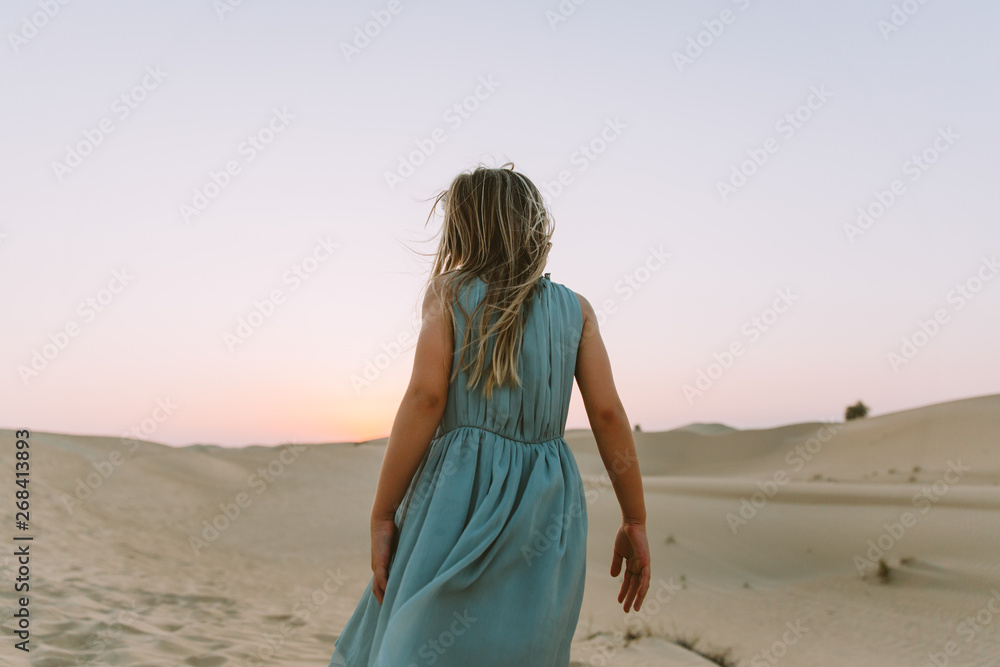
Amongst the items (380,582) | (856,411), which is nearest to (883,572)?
(380,582)

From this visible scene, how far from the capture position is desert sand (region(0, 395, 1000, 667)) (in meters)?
5.82

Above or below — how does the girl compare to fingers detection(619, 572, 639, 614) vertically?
above

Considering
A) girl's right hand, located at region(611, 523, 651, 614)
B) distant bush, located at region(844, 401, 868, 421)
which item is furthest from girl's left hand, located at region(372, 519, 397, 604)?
distant bush, located at region(844, 401, 868, 421)

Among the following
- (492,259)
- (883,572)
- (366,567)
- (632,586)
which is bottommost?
(366,567)

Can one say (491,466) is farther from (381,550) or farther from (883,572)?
(883,572)

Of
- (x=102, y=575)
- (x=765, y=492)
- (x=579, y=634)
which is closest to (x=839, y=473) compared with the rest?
(x=765, y=492)

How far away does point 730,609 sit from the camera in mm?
8320

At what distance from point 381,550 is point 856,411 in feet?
119

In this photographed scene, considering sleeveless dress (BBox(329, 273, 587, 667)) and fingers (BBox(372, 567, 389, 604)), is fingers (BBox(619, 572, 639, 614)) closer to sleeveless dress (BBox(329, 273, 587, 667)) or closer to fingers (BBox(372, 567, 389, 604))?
sleeveless dress (BBox(329, 273, 587, 667))

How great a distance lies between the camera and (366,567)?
36.9ft

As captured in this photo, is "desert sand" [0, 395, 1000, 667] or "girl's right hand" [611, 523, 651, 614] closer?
"girl's right hand" [611, 523, 651, 614]

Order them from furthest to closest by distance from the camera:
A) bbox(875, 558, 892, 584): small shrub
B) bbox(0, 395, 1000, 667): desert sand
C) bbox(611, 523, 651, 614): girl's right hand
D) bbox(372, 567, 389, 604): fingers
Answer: bbox(875, 558, 892, 584): small shrub → bbox(0, 395, 1000, 667): desert sand → bbox(611, 523, 651, 614): girl's right hand → bbox(372, 567, 389, 604): fingers

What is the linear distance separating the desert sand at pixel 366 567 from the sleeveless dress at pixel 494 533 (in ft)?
11.8

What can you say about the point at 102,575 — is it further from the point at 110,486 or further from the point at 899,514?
the point at 899,514
